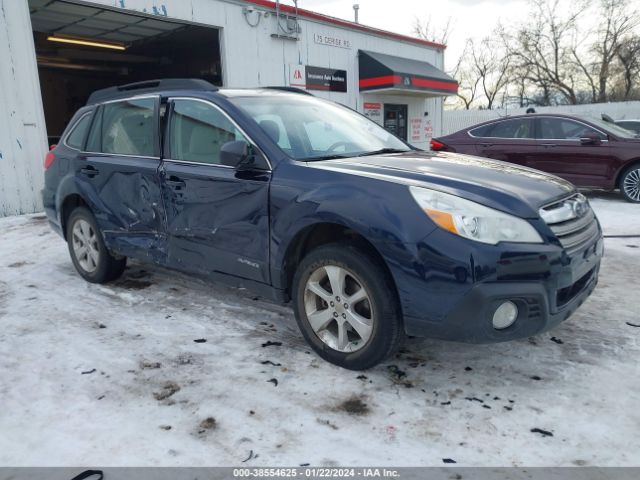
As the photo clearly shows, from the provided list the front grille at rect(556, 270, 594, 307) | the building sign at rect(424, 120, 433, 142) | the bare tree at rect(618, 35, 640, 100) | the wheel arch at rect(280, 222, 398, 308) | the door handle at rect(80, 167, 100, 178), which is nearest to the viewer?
the front grille at rect(556, 270, 594, 307)

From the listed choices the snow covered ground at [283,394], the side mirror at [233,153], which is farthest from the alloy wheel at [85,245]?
the side mirror at [233,153]

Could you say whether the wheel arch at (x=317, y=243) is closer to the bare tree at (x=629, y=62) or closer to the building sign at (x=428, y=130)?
the building sign at (x=428, y=130)

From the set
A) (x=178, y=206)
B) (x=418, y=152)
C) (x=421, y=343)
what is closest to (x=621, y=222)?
(x=418, y=152)

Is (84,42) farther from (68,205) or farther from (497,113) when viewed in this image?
(497,113)

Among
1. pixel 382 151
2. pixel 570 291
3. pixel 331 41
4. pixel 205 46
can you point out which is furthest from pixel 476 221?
pixel 205 46

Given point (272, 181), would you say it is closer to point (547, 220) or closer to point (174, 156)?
point (174, 156)

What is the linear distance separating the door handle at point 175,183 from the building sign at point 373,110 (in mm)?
13351

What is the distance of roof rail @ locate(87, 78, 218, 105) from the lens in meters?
3.81

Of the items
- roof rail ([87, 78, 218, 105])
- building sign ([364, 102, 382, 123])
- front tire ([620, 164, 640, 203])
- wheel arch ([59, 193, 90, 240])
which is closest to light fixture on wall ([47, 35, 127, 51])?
building sign ([364, 102, 382, 123])

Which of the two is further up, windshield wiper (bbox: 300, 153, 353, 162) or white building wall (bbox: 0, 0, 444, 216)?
white building wall (bbox: 0, 0, 444, 216)

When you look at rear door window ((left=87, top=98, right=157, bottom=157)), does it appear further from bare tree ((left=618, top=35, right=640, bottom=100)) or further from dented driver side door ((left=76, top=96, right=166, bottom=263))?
bare tree ((left=618, top=35, right=640, bottom=100))

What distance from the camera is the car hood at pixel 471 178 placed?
2.57 m

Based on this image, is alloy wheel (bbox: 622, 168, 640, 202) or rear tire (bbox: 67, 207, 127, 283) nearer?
rear tire (bbox: 67, 207, 127, 283)

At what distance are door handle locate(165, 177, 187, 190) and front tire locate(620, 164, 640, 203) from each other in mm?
7460
